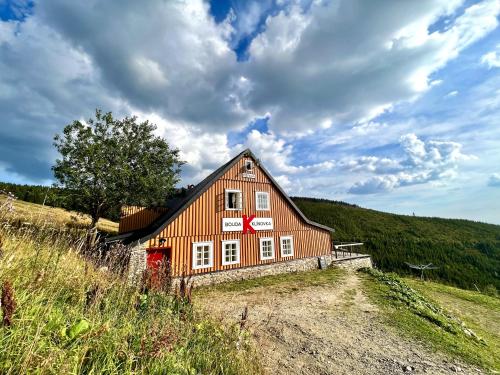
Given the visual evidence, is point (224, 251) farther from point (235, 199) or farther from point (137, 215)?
point (137, 215)

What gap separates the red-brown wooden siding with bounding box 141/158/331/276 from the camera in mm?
13031

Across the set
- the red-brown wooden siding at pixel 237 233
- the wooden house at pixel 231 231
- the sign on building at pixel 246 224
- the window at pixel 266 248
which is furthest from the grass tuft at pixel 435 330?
the sign on building at pixel 246 224

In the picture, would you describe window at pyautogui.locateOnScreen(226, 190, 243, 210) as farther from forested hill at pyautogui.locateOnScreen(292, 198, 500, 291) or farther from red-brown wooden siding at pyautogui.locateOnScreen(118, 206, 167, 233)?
forested hill at pyautogui.locateOnScreen(292, 198, 500, 291)

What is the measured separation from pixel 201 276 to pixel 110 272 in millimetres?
8382

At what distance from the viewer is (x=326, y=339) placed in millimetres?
7047

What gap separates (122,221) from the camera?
19391 mm

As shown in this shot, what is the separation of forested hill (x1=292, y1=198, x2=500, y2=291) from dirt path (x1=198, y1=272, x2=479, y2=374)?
27551mm

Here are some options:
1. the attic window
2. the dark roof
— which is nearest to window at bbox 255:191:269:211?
the dark roof

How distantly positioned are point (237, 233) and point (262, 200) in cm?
317

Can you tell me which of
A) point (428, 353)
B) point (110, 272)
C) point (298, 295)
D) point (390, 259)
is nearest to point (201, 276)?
point (298, 295)

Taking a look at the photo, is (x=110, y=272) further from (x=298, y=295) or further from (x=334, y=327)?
(x=298, y=295)

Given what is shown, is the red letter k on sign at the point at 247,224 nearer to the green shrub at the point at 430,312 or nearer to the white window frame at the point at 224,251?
the white window frame at the point at 224,251

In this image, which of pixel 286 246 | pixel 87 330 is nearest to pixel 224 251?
pixel 286 246

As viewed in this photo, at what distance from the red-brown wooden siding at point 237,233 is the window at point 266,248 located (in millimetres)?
272
